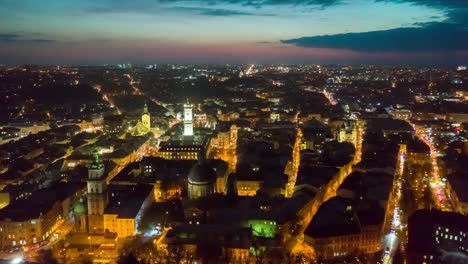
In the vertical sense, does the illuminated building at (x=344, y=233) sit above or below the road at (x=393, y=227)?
above

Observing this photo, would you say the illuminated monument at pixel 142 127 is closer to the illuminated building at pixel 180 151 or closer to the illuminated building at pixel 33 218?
the illuminated building at pixel 180 151

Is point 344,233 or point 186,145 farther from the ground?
point 186,145

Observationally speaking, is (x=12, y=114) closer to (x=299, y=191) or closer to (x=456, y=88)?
(x=299, y=191)

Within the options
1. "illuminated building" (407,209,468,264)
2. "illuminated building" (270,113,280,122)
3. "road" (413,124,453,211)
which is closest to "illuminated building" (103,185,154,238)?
"illuminated building" (407,209,468,264)

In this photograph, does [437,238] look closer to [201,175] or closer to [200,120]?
[201,175]

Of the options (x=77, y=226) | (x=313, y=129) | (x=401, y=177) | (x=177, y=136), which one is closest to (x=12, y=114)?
(x=177, y=136)

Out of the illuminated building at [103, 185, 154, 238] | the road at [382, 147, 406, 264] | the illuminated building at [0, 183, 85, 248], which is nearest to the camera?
the road at [382, 147, 406, 264]

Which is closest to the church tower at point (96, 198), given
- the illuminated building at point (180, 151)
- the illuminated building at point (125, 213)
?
the illuminated building at point (125, 213)

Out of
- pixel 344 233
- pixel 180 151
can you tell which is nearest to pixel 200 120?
pixel 180 151

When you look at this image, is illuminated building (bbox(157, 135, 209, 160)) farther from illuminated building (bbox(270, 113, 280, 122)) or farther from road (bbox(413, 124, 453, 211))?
illuminated building (bbox(270, 113, 280, 122))

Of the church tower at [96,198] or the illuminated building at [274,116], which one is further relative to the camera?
the illuminated building at [274,116]
